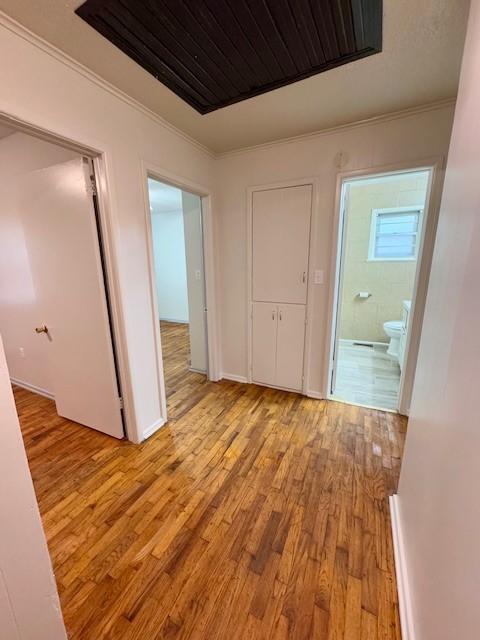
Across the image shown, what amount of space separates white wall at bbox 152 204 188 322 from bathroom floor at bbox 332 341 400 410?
375 cm

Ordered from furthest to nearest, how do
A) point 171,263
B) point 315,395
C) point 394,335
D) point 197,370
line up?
1. point 171,263
2. point 394,335
3. point 197,370
4. point 315,395

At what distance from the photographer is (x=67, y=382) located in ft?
7.52

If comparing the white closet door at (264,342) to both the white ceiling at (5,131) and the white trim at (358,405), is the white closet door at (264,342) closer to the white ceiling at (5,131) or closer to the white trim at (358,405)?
the white trim at (358,405)

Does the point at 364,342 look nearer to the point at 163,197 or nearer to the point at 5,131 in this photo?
the point at 163,197

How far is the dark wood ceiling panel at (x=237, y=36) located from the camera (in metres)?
A: 1.13

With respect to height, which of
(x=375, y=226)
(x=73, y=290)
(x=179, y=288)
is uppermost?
(x=375, y=226)

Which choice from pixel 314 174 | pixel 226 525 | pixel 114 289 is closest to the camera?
pixel 226 525

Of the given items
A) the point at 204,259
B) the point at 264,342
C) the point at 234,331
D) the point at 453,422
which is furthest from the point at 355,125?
the point at 453,422

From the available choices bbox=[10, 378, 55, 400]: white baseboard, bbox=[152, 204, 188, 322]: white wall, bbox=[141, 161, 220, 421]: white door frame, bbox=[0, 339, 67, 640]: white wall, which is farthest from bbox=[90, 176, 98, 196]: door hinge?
bbox=[152, 204, 188, 322]: white wall

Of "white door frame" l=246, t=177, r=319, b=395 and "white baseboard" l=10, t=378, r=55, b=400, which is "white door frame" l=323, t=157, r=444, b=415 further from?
"white baseboard" l=10, t=378, r=55, b=400

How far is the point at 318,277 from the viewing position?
8.16ft

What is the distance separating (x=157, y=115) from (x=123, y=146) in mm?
433

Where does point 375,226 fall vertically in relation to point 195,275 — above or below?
above

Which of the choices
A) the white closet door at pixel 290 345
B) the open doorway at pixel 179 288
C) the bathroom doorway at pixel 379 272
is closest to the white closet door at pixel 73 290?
the open doorway at pixel 179 288
